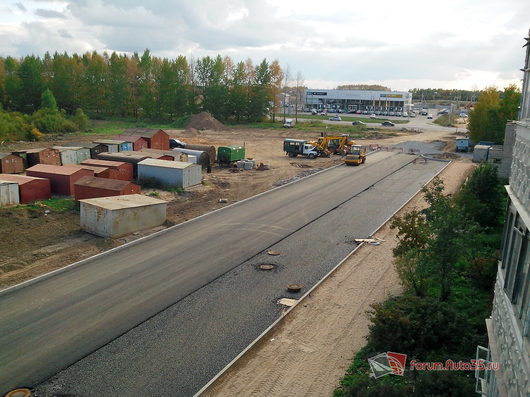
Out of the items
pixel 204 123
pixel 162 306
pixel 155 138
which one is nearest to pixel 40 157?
pixel 155 138

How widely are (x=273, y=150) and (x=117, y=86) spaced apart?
50583mm

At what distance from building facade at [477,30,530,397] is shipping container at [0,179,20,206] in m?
25.6

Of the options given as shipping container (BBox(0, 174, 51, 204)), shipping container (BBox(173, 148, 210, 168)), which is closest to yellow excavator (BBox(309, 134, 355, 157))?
shipping container (BBox(173, 148, 210, 168))

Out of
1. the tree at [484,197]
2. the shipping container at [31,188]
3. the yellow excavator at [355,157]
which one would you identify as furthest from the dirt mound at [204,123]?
the tree at [484,197]

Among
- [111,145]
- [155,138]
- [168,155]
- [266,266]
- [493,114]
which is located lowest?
[266,266]

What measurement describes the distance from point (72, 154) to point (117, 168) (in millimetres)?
8531

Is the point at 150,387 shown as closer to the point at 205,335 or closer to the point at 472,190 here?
the point at 205,335

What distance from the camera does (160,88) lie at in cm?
9294

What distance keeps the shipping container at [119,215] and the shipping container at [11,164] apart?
14006 millimetres

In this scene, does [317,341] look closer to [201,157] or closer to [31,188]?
[31,188]

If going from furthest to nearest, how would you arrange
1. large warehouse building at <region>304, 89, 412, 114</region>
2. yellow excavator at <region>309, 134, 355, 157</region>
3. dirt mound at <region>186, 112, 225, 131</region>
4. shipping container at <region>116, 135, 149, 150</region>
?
large warehouse building at <region>304, 89, 412, 114</region>
dirt mound at <region>186, 112, 225, 131</region>
yellow excavator at <region>309, 134, 355, 157</region>
shipping container at <region>116, 135, 149, 150</region>

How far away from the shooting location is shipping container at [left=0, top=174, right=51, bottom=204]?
2644 cm

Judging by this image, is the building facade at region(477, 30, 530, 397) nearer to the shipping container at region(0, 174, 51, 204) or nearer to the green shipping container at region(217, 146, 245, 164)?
the shipping container at region(0, 174, 51, 204)

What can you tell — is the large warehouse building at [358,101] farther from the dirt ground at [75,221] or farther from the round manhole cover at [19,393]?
the round manhole cover at [19,393]
